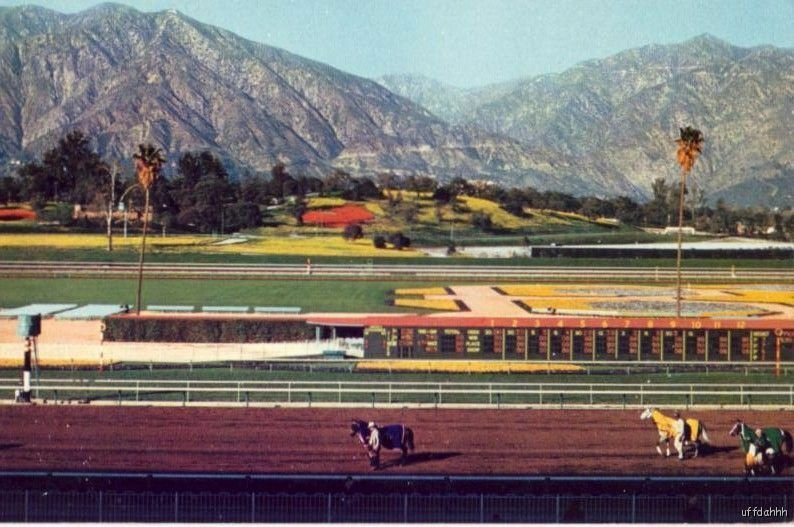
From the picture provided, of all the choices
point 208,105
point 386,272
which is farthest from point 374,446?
point 208,105

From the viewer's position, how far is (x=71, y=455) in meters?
15.9

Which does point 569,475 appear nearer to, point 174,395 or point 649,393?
point 649,393

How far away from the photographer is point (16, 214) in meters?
27.5

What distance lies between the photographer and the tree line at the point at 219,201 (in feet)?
94.5

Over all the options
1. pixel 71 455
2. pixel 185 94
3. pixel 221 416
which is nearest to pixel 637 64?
pixel 221 416

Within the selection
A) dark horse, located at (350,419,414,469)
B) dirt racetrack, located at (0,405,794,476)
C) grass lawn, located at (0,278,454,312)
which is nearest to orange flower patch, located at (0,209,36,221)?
grass lawn, located at (0,278,454,312)

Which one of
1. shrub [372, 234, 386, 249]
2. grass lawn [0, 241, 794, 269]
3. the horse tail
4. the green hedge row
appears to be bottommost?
the horse tail

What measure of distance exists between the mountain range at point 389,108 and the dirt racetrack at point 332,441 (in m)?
9.45

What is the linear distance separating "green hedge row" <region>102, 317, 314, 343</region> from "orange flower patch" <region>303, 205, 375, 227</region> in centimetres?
1032

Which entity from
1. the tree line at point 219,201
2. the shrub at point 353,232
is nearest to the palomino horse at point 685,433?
the tree line at point 219,201

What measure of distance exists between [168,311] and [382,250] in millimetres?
8211

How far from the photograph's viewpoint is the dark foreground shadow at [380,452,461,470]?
51.9ft

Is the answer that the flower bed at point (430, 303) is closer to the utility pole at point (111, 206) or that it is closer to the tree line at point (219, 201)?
the tree line at point (219, 201)

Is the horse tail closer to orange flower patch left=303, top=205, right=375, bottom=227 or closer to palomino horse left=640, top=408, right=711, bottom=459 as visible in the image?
palomino horse left=640, top=408, right=711, bottom=459
